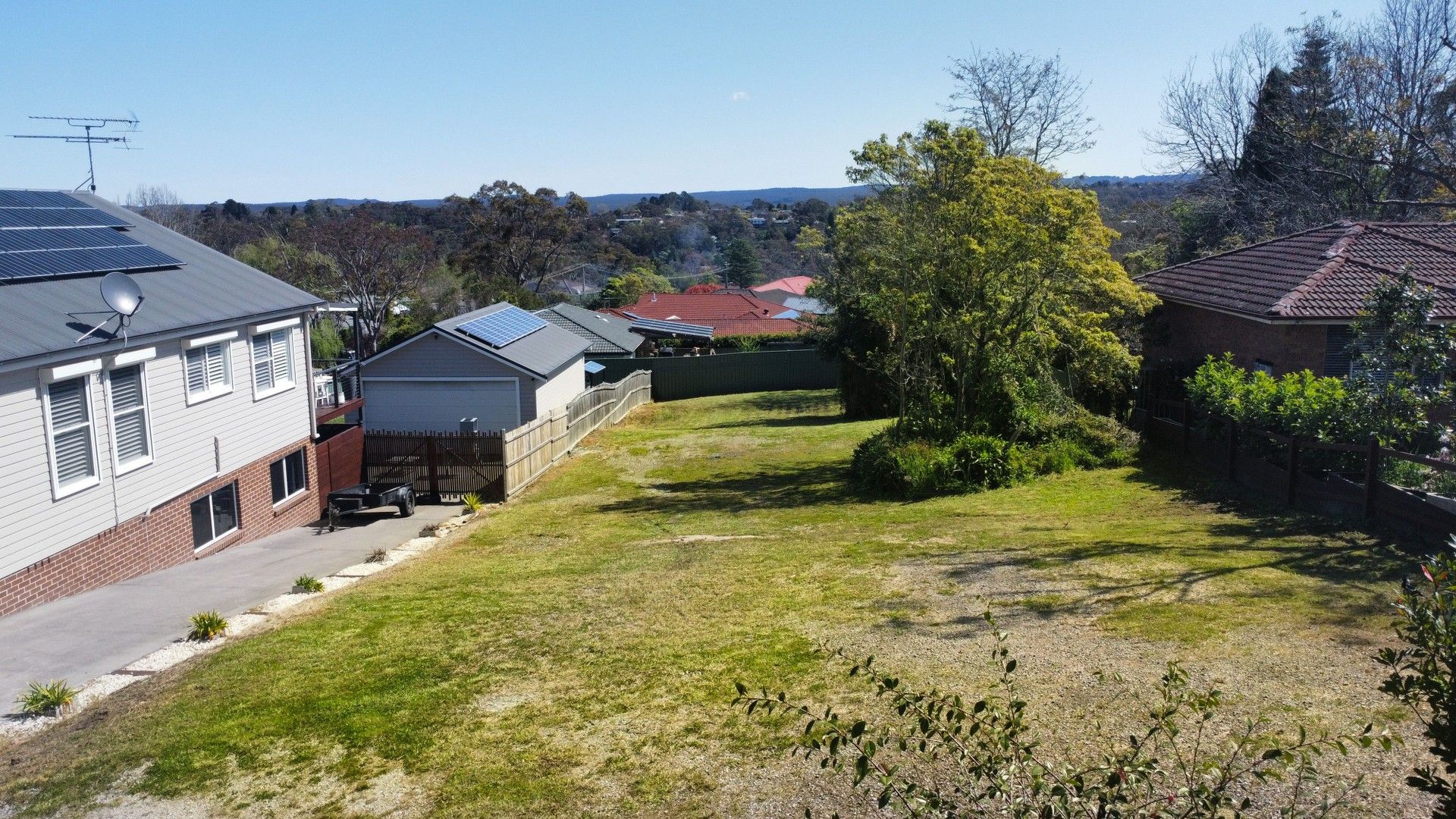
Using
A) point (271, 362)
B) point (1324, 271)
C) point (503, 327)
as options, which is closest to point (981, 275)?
point (1324, 271)

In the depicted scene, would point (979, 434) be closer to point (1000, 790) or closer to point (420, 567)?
point (420, 567)

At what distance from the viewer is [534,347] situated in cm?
3153

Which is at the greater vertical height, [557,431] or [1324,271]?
[1324,271]

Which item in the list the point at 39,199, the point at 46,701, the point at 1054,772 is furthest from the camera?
the point at 39,199

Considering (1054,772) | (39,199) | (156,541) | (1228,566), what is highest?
(39,199)

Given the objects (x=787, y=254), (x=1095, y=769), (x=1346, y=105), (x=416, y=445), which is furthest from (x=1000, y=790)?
(x=787, y=254)

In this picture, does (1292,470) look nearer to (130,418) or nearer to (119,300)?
(119,300)

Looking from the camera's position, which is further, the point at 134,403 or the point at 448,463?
the point at 448,463

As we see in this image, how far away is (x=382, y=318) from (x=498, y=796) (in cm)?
4795

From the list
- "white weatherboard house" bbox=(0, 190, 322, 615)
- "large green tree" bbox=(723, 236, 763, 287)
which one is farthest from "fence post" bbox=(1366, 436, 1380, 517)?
"large green tree" bbox=(723, 236, 763, 287)

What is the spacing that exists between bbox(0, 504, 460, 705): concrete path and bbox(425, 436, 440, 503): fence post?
3398 millimetres

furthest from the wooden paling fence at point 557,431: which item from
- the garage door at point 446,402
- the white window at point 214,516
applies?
the white window at point 214,516

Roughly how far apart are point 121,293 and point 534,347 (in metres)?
17.6

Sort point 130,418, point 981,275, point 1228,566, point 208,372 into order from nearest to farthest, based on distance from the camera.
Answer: point 1228,566 < point 130,418 < point 208,372 < point 981,275
